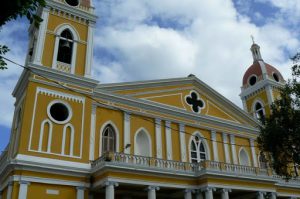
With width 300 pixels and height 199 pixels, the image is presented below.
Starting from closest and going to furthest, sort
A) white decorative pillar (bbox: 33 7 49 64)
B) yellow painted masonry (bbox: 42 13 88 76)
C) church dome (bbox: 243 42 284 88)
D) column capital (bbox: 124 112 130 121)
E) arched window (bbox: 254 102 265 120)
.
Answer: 1. white decorative pillar (bbox: 33 7 49 64)
2. yellow painted masonry (bbox: 42 13 88 76)
3. column capital (bbox: 124 112 130 121)
4. arched window (bbox: 254 102 265 120)
5. church dome (bbox: 243 42 284 88)

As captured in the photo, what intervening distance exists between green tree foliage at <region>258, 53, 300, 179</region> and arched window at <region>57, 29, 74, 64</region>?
11.4 meters

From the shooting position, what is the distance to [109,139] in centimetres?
1902

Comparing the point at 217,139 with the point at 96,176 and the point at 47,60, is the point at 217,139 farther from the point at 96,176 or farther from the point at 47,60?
the point at 47,60

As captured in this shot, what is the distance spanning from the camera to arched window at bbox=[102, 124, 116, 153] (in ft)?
61.5

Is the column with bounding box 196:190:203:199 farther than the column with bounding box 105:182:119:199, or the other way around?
the column with bounding box 196:190:203:199

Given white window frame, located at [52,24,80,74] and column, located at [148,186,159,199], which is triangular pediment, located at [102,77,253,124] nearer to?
white window frame, located at [52,24,80,74]

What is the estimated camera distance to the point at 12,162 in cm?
1490

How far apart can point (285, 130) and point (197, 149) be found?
7778 millimetres

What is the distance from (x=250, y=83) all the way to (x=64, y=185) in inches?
878

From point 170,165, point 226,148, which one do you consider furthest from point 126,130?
point 226,148

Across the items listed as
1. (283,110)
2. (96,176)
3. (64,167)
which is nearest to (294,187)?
(283,110)

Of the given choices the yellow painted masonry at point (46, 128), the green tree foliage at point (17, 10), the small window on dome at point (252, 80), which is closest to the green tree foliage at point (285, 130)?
the yellow painted masonry at point (46, 128)

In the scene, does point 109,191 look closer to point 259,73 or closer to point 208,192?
point 208,192

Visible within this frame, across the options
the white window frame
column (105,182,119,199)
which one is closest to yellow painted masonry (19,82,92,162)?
the white window frame
